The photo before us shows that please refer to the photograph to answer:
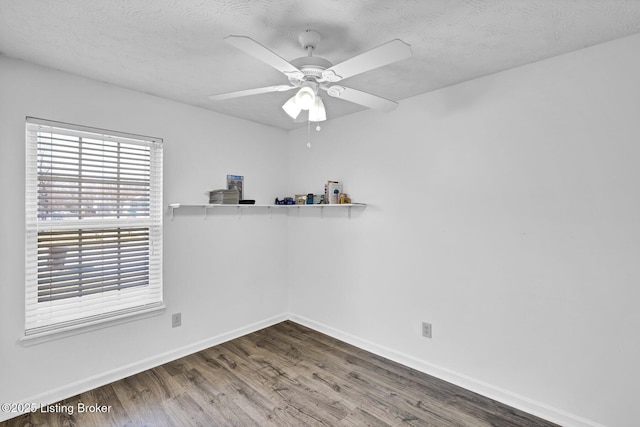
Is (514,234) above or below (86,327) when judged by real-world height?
above

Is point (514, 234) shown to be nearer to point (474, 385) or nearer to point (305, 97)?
point (474, 385)

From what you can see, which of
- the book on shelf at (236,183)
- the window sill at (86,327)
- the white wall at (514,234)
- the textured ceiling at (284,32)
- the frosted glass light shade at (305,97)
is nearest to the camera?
the textured ceiling at (284,32)

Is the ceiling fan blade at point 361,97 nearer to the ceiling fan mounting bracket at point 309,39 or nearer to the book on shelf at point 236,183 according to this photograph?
the ceiling fan mounting bracket at point 309,39

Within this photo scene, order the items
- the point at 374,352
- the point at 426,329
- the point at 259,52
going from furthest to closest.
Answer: the point at 374,352 < the point at 426,329 < the point at 259,52

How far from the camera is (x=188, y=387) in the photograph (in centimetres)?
253

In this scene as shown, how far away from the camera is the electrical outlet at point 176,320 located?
9.82ft

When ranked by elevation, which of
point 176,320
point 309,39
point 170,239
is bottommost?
point 176,320

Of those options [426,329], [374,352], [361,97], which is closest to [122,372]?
[374,352]

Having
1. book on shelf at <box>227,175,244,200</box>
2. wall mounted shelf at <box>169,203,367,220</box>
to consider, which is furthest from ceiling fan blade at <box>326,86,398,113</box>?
book on shelf at <box>227,175,244,200</box>

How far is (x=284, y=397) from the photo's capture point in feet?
7.91

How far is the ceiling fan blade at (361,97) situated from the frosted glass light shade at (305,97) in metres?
0.14

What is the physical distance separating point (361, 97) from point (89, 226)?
231 cm

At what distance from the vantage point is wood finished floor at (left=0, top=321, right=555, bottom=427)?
2145 millimetres

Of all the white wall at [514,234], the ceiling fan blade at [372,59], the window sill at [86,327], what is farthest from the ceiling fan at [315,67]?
the window sill at [86,327]
